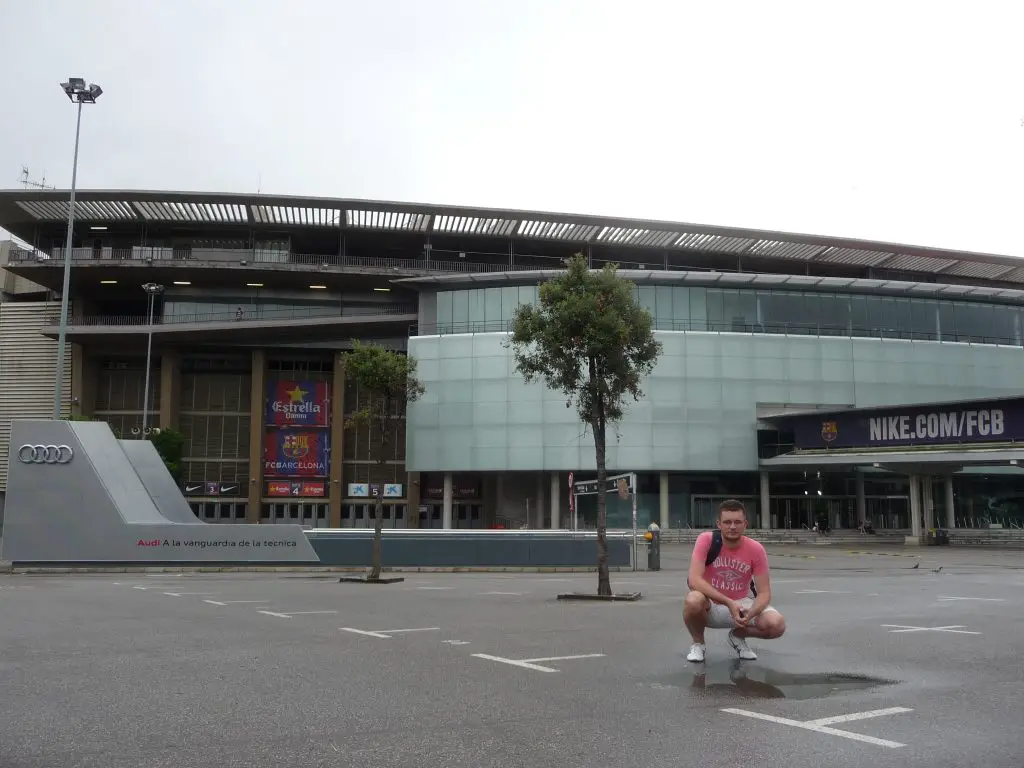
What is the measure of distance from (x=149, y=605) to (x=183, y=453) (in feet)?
168

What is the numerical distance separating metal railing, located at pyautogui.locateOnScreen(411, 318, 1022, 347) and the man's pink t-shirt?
4908 centimetres

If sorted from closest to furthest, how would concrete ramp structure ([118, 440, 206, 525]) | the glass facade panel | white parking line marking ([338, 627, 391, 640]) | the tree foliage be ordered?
white parking line marking ([338, 627, 391, 640]) < concrete ramp structure ([118, 440, 206, 525]) < the tree foliage < the glass facade panel

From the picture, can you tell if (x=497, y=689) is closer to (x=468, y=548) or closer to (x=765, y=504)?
(x=468, y=548)

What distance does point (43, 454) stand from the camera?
2788 cm

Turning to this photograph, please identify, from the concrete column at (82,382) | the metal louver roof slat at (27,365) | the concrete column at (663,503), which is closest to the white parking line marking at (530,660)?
the concrete column at (663,503)

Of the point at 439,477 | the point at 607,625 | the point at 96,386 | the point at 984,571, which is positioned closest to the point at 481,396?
the point at 439,477

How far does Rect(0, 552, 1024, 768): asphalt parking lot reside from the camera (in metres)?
5.10

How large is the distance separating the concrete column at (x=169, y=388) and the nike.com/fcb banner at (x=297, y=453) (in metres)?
6.34

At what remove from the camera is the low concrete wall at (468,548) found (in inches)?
1192

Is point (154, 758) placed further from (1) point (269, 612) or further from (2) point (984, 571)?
(2) point (984, 571)

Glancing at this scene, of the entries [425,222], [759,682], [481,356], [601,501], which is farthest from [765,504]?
[759,682]

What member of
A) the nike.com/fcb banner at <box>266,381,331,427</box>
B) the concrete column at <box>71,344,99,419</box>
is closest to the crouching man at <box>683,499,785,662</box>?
the nike.com/fcb banner at <box>266,381,331,427</box>

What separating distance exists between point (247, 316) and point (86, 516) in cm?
3579

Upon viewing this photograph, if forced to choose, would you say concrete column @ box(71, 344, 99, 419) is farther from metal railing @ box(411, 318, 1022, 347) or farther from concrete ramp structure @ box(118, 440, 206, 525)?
concrete ramp structure @ box(118, 440, 206, 525)
